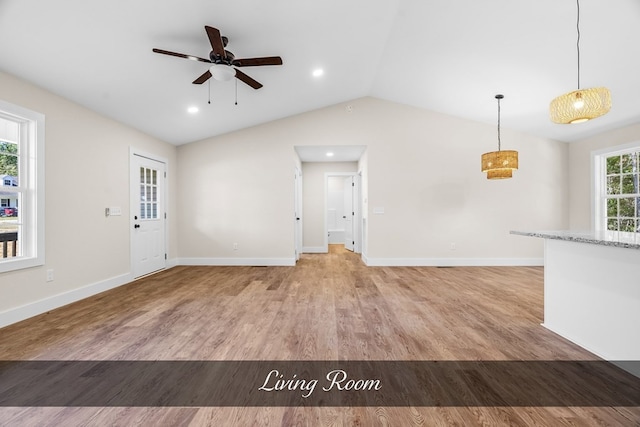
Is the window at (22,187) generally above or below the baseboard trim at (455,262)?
above

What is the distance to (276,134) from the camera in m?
5.52

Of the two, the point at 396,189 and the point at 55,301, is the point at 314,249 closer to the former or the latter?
the point at 396,189

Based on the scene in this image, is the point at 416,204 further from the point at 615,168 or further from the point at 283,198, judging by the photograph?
the point at 615,168

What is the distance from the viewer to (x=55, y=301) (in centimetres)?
309

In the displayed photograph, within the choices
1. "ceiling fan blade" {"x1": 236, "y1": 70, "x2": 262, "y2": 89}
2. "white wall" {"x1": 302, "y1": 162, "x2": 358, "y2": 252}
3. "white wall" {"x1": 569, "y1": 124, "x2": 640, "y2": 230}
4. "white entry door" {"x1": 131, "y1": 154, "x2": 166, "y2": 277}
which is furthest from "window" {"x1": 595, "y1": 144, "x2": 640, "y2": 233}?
"white entry door" {"x1": 131, "y1": 154, "x2": 166, "y2": 277}

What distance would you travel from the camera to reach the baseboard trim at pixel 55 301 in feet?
8.72

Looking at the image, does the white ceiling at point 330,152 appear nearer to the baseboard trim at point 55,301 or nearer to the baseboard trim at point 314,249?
the baseboard trim at point 314,249

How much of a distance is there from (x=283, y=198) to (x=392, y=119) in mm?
2721

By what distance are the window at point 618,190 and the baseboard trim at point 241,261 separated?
226 inches

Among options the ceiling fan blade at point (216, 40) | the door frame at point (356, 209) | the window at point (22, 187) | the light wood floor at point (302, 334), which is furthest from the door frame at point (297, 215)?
the window at point (22, 187)

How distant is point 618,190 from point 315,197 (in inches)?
236

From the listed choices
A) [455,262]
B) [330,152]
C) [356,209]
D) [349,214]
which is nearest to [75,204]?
[330,152]

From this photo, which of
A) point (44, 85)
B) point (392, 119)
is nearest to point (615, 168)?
point (392, 119)

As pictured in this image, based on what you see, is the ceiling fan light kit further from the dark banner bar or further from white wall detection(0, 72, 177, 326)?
the dark banner bar
